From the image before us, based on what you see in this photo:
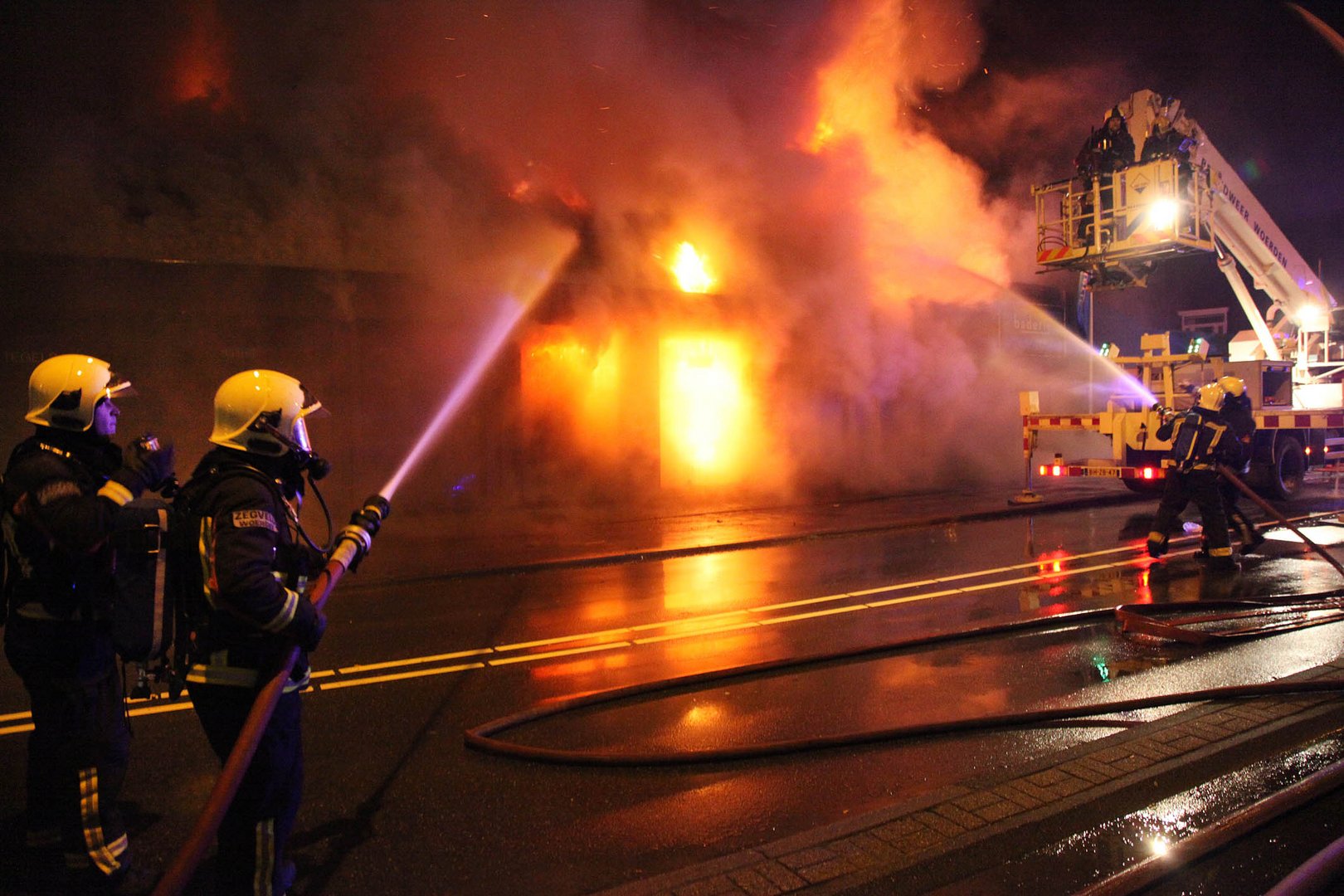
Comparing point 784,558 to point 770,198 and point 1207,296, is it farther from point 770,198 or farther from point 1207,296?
point 1207,296

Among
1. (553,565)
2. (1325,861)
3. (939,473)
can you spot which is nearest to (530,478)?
(553,565)

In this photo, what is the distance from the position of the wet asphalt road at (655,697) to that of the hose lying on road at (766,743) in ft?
0.18

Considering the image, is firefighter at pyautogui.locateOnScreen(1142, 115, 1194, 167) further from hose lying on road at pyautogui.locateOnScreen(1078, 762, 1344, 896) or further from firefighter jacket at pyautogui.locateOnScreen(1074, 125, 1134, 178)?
hose lying on road at pyautogui.locateOnScreen(1078, 762, 1344, 896)

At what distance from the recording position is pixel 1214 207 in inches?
A: 462

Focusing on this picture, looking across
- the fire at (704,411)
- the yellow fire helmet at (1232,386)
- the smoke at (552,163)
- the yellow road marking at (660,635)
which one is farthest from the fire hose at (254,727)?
the fire at (704,411)

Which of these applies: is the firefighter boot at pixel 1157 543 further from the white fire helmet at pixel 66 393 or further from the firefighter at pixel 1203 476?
the white fire helmet at pixel 66 393

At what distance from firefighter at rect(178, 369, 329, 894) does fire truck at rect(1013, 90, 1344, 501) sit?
34.9 feet

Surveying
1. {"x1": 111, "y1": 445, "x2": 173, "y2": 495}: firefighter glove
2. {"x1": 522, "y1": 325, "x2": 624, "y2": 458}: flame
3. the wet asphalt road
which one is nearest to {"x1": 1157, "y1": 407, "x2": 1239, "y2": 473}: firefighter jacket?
the wet asphalt road

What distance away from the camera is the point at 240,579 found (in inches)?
90.6

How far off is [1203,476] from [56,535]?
8481 millimetres

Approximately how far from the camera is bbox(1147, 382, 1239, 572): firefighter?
7883mm

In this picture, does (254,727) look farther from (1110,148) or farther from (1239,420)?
(1110,148)

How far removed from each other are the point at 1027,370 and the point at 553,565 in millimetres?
13361

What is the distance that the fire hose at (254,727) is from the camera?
1.99m
